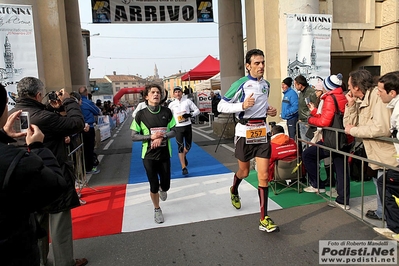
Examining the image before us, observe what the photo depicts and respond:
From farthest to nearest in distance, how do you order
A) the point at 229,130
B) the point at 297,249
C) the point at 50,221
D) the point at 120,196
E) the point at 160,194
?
the point at 229,130
the point at 120,196
the point at 160,194
the point at 297,249
the point at 50,221

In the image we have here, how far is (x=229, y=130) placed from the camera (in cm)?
1186

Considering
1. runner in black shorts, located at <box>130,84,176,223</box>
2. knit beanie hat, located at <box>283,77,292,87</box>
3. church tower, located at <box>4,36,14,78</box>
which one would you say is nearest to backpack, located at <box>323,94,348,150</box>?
runner in black shorts, located at <box>130,84,176,223</box>

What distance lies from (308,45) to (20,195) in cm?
754

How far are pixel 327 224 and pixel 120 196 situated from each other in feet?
11.5

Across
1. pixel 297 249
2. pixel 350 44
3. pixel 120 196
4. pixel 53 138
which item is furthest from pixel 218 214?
pixel 350 44

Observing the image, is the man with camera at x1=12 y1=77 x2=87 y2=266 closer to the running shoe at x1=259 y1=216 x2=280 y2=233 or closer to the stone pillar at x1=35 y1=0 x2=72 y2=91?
the running shoe at x1=259 y1=216 x2=280 y2=233

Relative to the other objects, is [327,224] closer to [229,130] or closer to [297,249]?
[297,249]

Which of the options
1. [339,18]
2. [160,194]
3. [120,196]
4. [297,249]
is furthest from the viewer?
[339,18]

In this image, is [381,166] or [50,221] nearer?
[50,221]

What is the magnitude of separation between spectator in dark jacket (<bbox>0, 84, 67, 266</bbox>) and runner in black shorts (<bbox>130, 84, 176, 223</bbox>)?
94.2 inches

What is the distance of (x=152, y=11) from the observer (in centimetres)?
1266

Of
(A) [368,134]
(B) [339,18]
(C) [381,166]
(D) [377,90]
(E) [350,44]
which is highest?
(B) [339,18]

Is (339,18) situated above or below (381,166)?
above

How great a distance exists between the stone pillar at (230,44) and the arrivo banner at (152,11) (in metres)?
1.15
